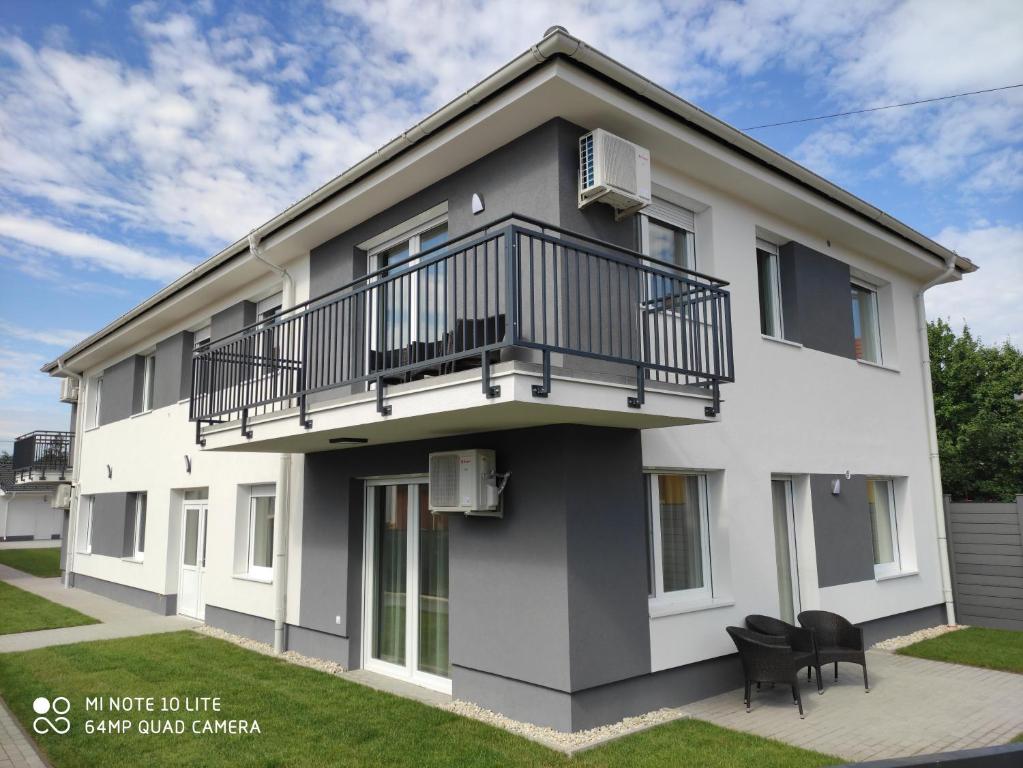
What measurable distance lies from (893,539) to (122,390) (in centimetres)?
1614

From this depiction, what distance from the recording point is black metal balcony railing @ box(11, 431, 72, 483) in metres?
22.7

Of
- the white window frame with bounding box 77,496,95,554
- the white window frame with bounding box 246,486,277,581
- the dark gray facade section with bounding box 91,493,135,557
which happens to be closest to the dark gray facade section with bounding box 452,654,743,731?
the white window frame with bounding box 246,486,277,581

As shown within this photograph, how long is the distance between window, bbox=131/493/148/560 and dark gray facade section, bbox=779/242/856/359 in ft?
44.9

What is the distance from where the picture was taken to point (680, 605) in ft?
23.3

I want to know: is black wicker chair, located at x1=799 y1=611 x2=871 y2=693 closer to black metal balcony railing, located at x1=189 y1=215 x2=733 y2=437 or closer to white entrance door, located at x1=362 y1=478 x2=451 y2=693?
black metal balcony railing, located at x1=189 y1=215 x2=733 y2=437

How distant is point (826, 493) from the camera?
30.5ft

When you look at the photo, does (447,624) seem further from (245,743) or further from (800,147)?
(800,147)

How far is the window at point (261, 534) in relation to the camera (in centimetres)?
1084

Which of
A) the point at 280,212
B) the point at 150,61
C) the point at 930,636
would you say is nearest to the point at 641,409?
the point at 280,212

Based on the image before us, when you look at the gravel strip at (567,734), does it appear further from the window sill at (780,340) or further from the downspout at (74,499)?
the downspout at (74,499)

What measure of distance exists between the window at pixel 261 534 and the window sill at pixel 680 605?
6.28m

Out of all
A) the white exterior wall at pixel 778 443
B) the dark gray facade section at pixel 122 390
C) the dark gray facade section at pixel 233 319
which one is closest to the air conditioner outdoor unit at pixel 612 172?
the white exterior wall at pixel 778 443

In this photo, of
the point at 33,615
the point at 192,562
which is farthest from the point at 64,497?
the point at 192,562

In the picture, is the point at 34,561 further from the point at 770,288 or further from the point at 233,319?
the point at 770,288
